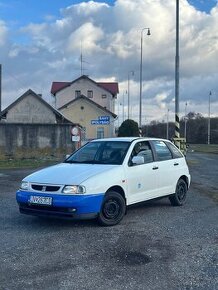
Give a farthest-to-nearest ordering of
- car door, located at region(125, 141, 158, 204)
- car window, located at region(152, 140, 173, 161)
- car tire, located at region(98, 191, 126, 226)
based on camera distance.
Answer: car window, located at region(152, 140, 173, 161) < car door, located at region(125, 141, 158, 204) < car tire, located at region(98, 191, 126, 226)

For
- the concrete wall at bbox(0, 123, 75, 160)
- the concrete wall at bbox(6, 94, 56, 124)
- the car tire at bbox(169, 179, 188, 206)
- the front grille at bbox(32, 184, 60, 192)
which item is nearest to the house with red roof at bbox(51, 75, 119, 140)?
the concrete wall at bbox(6, 94, 56, 124)

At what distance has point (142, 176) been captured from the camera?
9266 mm

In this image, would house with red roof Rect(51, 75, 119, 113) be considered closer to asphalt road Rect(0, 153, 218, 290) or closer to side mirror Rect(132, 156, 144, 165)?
side mirror Rect(132, 156, 144, 165)

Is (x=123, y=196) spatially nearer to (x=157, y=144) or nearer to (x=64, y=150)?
(x=157, y=144)

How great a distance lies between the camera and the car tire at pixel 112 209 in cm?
819

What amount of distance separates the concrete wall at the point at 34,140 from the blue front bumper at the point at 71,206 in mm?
22835

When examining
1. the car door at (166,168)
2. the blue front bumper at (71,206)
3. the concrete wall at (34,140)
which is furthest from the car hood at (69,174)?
the concrete wall at (34,140)

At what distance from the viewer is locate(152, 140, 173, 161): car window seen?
10.2 m

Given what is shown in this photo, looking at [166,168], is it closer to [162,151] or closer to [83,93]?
[162,151]

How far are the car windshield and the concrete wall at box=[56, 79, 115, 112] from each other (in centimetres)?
Answer: 6573

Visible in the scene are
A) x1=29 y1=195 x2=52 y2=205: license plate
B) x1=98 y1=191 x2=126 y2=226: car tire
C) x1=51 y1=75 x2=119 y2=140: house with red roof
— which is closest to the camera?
x1=29 y1=195 x2=52 y2=205: license plate

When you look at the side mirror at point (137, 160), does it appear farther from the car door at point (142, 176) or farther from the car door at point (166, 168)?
the car door at point (166, 168)

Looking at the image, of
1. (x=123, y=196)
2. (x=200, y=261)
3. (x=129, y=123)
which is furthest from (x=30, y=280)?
(x=129, y=123)

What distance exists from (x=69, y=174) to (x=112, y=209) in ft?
3.26
